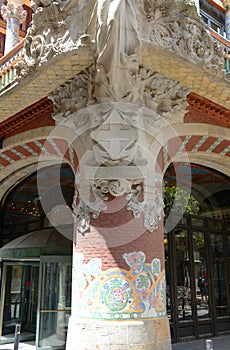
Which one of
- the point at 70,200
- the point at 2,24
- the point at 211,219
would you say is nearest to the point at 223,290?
the point at 211,219

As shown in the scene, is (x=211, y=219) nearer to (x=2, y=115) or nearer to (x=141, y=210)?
(x=141, y=210)

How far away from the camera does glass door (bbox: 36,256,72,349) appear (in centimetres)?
943

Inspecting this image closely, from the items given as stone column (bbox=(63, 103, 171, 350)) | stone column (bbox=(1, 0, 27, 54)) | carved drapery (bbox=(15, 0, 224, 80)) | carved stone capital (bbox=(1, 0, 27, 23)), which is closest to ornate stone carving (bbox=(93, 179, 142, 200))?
stone column (bbox=(63, 103, 171, 350))

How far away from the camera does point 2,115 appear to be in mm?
9203

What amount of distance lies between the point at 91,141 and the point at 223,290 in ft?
25.3

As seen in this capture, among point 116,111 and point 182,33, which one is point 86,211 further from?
point 182,33

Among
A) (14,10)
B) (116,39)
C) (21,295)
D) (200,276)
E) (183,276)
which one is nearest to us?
(116,39)

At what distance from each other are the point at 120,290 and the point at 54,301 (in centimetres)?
374

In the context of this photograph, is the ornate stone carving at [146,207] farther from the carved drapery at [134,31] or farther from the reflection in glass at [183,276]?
the reflection in glass at [183,276]

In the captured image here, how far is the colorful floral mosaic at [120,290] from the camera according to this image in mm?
6547

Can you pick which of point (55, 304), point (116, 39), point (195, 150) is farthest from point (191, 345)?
point (116, 39)

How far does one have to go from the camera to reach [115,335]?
20.9 feet

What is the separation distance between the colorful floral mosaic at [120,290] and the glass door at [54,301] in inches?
115

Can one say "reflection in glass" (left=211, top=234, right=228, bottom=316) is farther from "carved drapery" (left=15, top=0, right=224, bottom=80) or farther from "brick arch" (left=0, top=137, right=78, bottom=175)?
"carved drapery" (left=15, top=0, right=224, bottom=80)
